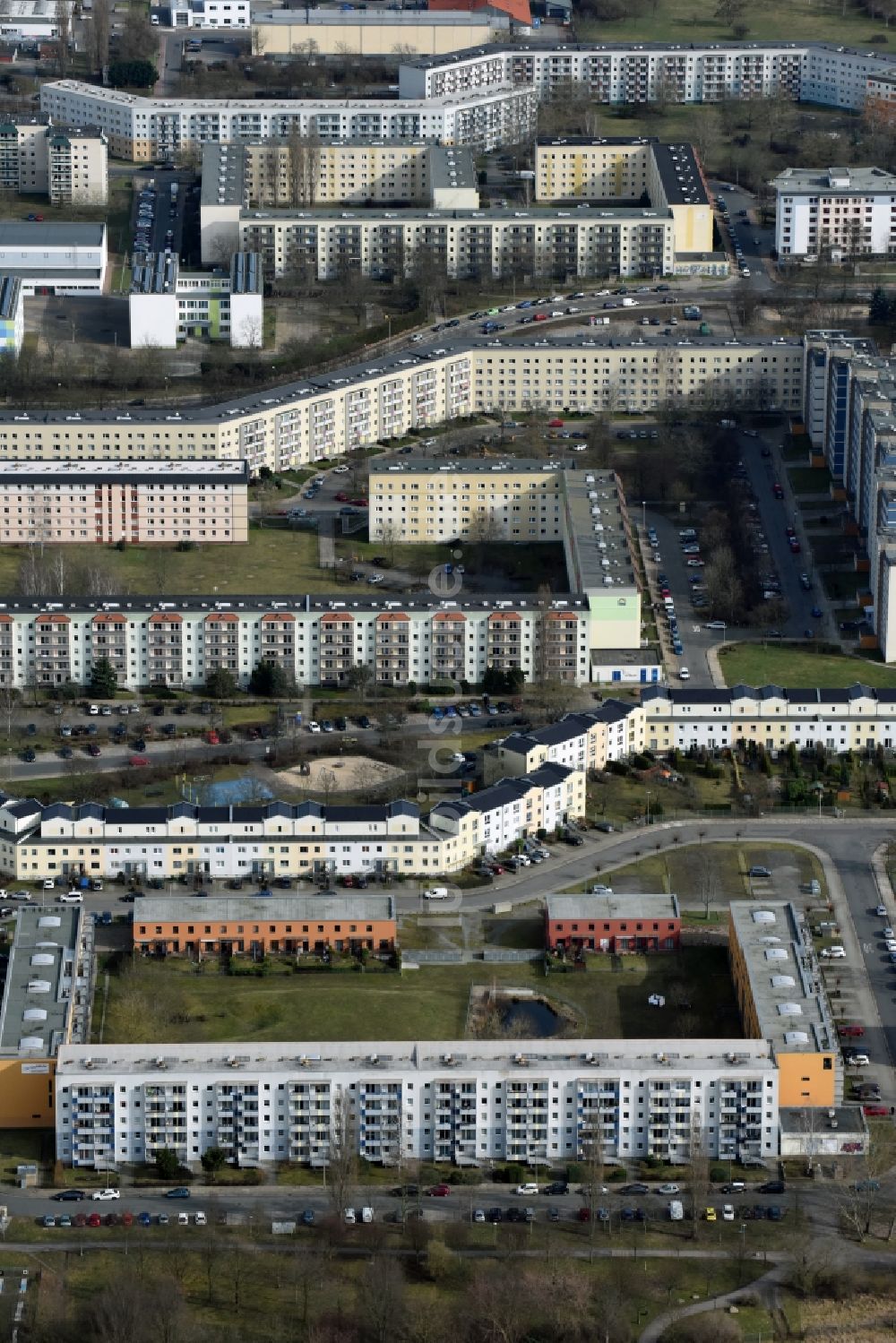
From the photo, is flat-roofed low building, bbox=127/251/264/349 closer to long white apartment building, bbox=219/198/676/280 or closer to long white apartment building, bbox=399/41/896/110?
long white apartment building, bbox=219/198/676/280

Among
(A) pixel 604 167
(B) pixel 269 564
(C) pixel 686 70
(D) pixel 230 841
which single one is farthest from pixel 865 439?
(C) pixel 686 70

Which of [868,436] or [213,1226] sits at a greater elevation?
[868,436]

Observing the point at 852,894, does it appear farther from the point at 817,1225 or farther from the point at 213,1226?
the point at 213,1226

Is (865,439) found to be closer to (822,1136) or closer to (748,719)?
(748,719)

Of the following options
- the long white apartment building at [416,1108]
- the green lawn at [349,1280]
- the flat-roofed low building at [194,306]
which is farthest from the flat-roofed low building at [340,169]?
the green lawn at [349,1280]

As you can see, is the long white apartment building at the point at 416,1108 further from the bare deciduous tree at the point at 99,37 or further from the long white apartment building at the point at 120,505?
the bare deciduous tree at the point at 99,37

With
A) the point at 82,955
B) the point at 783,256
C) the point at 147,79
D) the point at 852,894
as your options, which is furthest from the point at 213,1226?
the point at 147,79

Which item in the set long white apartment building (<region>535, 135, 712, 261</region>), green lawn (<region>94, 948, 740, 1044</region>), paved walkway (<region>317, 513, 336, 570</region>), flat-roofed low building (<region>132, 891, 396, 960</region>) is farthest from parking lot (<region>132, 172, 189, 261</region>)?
green lawn (<region>94, 948, 740, 1044</region>)
